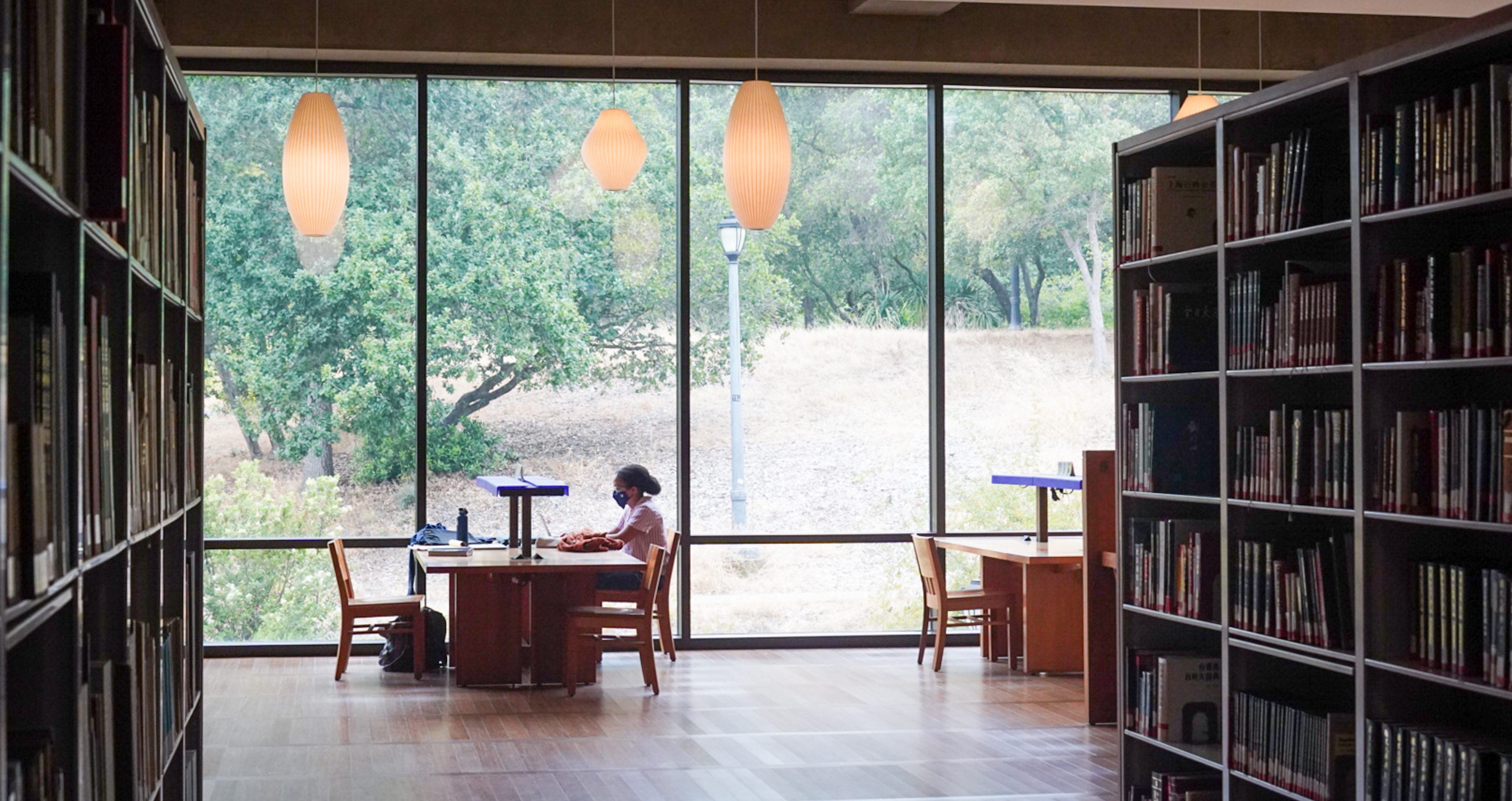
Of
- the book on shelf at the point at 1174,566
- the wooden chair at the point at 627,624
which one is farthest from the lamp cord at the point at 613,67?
the book on shelf at the point at 1174,566

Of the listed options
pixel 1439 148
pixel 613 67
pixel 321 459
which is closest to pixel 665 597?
pixel 321 459

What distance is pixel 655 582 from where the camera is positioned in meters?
7.88

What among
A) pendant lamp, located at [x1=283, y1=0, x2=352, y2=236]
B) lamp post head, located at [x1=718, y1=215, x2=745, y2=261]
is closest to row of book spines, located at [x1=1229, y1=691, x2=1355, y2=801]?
pendant lamp, located at [x1=283, y1=0, x2=352, y2=236]

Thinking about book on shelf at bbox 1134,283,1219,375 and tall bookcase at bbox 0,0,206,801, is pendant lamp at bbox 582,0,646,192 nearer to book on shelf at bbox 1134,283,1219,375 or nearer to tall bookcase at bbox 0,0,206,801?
book on shelf at bbox 1134,283,1219,375

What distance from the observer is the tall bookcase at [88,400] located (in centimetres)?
201

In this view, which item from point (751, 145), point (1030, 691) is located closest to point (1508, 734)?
point (1030, 691)

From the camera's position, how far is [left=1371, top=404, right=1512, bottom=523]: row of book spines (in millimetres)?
3492

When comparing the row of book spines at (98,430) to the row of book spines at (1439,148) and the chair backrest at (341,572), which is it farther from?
the chair backrest at (341,572)

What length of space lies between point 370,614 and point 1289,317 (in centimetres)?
565

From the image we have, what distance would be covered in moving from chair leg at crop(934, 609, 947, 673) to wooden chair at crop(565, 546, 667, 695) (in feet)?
5.54

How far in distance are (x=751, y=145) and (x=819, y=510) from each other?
305cm

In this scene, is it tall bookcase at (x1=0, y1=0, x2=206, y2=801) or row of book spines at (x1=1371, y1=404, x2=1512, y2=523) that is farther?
row of book spines at (x1=1371, y1=404, x2=1512, y2=523)

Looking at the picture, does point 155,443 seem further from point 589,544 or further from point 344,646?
point 589,544

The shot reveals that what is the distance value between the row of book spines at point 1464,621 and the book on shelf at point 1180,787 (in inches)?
46.3
